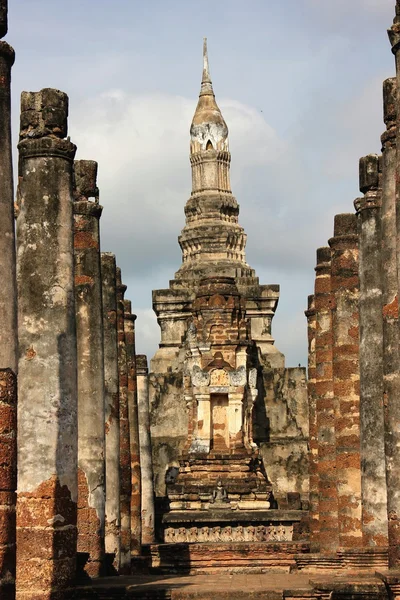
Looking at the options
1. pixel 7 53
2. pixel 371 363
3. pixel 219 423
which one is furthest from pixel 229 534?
pixel 7 53

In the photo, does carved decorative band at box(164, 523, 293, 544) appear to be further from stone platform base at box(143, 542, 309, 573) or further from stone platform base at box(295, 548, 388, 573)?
stone platform base at box(295, 548, 388, 573)

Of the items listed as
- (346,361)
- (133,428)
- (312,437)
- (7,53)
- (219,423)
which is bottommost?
(312,437)

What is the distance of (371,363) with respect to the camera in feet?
55.6

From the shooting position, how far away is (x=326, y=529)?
22.4 meters

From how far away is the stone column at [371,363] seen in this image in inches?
664

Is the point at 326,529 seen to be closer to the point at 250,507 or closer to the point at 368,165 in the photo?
the point at 368,165

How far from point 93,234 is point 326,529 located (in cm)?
799

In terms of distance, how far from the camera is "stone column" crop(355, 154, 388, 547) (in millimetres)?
16875

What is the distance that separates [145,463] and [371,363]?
12.6 metres

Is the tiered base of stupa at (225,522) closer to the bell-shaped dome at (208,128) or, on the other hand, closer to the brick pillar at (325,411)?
the brick pillar at (325,411)

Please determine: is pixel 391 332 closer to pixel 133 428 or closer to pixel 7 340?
pixel 7 340

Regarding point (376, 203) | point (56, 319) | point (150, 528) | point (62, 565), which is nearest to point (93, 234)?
point (376, 203)

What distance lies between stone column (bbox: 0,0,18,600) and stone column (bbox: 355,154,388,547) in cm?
738

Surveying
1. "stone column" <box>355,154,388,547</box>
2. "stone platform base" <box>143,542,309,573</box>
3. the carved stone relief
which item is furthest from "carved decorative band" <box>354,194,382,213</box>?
the carved stone relief
